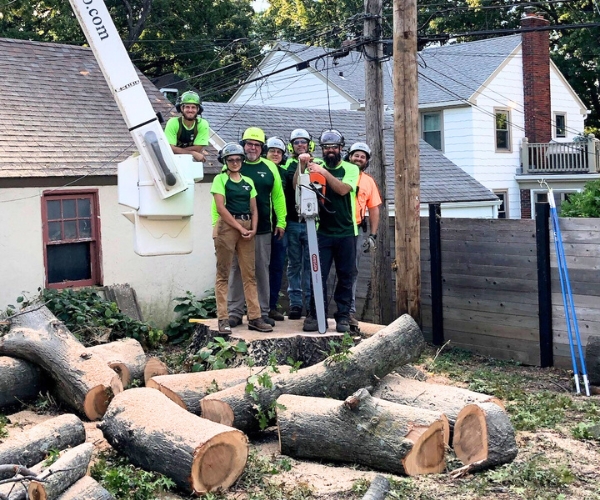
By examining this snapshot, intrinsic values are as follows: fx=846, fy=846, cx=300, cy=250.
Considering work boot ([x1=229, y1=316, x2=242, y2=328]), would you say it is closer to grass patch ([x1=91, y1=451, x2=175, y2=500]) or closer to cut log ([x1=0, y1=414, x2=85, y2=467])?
cut log ([x1=0, y1=414, x2=85, y2=467])

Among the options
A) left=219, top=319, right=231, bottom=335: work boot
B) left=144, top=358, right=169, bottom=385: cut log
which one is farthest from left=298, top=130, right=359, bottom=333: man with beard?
left=144, top=358, right=169, bottom=385: cut log

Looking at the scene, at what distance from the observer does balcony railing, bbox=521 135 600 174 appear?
27.5 meters

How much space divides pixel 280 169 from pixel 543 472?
5105 mm

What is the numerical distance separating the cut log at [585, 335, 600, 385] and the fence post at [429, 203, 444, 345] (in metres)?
2.39

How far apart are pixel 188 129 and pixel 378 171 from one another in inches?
120

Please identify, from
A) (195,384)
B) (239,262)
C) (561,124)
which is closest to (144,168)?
(239,262)

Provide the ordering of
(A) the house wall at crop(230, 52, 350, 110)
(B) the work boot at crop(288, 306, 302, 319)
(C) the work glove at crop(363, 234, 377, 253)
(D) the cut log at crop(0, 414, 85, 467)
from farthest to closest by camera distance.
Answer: (A) the house wall at crop(230, 52, 350, 110)
(B) the work boot at crop(288, 306, 302, 319)
(C) the work glove at crop(363, 234, 377, 253)
(D) the cut log at crop(0, 414, 85, 467)

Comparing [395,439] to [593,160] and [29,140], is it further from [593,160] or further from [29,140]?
[593,160]

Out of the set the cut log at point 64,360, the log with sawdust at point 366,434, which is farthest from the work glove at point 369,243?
the log with sawdust at point 366,434

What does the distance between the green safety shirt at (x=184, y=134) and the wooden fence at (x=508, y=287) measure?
11.5 ft

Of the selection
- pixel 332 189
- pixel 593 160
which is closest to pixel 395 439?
pixel 332 189

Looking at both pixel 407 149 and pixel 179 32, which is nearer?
pixel 407 149

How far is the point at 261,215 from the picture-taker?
9.57 meters

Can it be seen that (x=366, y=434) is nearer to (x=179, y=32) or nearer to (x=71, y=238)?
(x=71, y=238)
